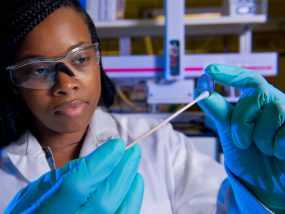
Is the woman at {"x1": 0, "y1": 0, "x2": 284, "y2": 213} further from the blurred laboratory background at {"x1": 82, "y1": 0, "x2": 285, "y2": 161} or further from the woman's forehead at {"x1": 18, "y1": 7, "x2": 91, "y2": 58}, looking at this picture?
the blurred laboratory background at {"x1": 82, "y1": 0, "x2": 285, "y2": 161}

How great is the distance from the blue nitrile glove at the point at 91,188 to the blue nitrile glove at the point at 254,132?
0.62 feet

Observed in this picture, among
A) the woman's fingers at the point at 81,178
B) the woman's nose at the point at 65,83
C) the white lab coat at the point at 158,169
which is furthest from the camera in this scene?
the white lab coat at the point at 158,169

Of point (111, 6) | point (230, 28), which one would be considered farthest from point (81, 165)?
point (230, 28)

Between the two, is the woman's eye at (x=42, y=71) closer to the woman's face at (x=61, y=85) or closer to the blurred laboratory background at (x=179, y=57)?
the woman's face at (x=61, y=85)

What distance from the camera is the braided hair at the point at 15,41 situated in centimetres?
80

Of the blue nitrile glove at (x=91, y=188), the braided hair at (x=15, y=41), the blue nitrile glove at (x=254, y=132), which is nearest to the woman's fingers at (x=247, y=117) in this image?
the blue nitrile glove at (x=254, y=132)

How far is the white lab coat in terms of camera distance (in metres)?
0.90

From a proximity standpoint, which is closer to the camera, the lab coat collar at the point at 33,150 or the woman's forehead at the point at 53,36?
the woman's forehead at the point at 53,36

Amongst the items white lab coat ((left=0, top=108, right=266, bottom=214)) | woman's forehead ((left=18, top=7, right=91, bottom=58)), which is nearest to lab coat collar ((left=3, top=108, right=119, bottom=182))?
white lab coat ((left=0, top=108, right=266, bottom=214))

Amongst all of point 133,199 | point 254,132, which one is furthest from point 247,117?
point 133,199

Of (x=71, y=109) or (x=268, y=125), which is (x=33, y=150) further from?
(x=268, y=125)

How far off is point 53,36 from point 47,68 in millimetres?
71

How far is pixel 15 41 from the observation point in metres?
0.81

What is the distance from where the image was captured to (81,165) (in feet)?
2.06
